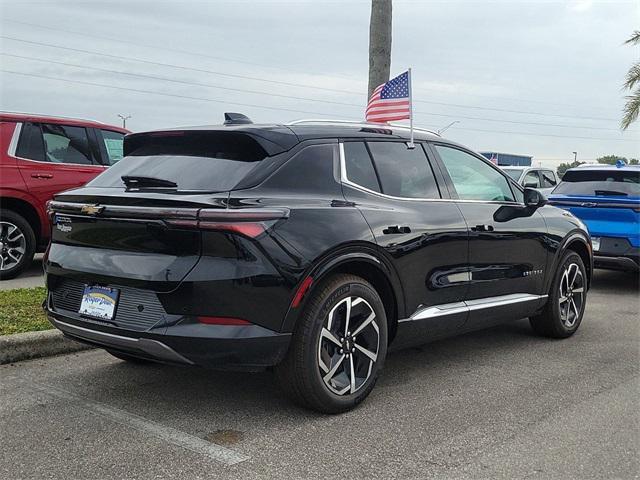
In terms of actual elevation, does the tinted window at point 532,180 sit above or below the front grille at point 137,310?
above

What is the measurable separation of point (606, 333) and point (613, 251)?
7.88 ft

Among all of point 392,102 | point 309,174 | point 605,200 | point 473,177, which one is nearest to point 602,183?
point 605,200

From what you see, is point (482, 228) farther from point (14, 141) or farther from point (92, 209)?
point (14, 141)

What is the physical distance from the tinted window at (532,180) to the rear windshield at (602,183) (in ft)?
18.4

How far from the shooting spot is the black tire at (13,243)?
802 centimetres

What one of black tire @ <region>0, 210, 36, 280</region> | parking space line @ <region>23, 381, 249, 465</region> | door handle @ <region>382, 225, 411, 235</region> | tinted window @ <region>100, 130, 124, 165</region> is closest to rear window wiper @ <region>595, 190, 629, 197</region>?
door handle @ <region>382, 225, 411, 235</region>

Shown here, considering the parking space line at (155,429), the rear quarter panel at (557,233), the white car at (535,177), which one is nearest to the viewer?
the parking space line at (155,429)

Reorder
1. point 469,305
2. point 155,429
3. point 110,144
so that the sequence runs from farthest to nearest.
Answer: point 110,144, point 469,305, point 155,429

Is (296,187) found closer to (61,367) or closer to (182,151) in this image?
(182,151)

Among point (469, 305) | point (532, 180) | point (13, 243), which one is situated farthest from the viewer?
point (532, 180)

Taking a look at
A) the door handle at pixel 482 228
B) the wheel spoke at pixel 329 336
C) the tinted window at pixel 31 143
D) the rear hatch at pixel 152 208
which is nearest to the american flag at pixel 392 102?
the door handle at pixel 482 228

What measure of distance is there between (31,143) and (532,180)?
10779 mm

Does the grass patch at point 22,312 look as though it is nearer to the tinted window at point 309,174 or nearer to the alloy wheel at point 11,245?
the alloy wheel at point 11,245

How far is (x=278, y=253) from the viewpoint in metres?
3.59
